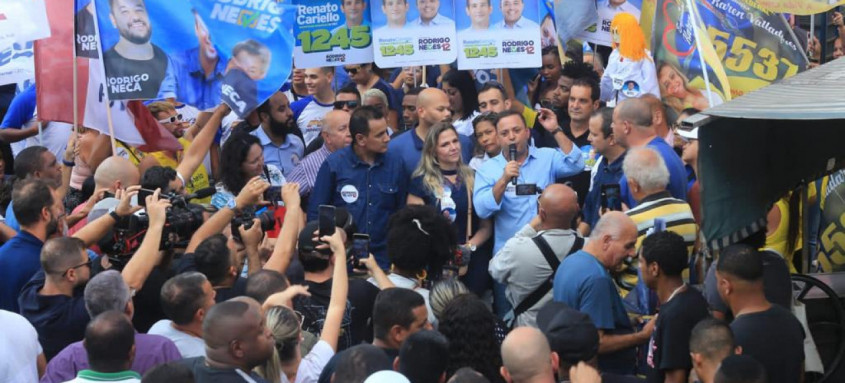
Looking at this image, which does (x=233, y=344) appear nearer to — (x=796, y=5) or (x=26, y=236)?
(x=26, y=236)

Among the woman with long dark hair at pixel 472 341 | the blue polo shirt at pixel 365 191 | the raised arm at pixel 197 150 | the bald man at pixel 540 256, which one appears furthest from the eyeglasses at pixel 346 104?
the woman with long dark hair at pixel 472 341

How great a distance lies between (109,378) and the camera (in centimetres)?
580

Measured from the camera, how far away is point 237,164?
9578 millimetres

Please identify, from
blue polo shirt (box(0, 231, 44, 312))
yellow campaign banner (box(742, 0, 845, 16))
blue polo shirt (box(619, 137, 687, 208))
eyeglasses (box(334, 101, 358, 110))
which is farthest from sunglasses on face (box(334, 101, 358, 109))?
blue polo shirt (box(0, 231, 44, 312))

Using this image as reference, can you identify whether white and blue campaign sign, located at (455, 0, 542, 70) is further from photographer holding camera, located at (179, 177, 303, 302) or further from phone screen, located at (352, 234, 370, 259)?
phone screen, located at (352, 234, 370, 259)

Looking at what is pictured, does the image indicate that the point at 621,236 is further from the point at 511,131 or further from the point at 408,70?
the point at 408,70

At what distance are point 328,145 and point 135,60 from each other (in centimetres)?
161

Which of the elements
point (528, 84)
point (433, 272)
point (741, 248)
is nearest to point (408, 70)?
point (528, 84)

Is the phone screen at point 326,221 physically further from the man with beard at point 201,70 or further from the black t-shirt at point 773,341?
the man with beard at point 201,70

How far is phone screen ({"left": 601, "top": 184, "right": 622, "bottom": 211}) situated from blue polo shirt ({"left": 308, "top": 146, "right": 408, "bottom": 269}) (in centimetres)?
154

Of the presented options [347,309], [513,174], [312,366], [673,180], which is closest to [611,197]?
[673,180]

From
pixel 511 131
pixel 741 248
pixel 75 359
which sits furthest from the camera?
pixel 511 131

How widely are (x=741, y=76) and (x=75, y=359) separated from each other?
18.6ft

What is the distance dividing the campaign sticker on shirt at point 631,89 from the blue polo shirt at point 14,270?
16.8 feet
